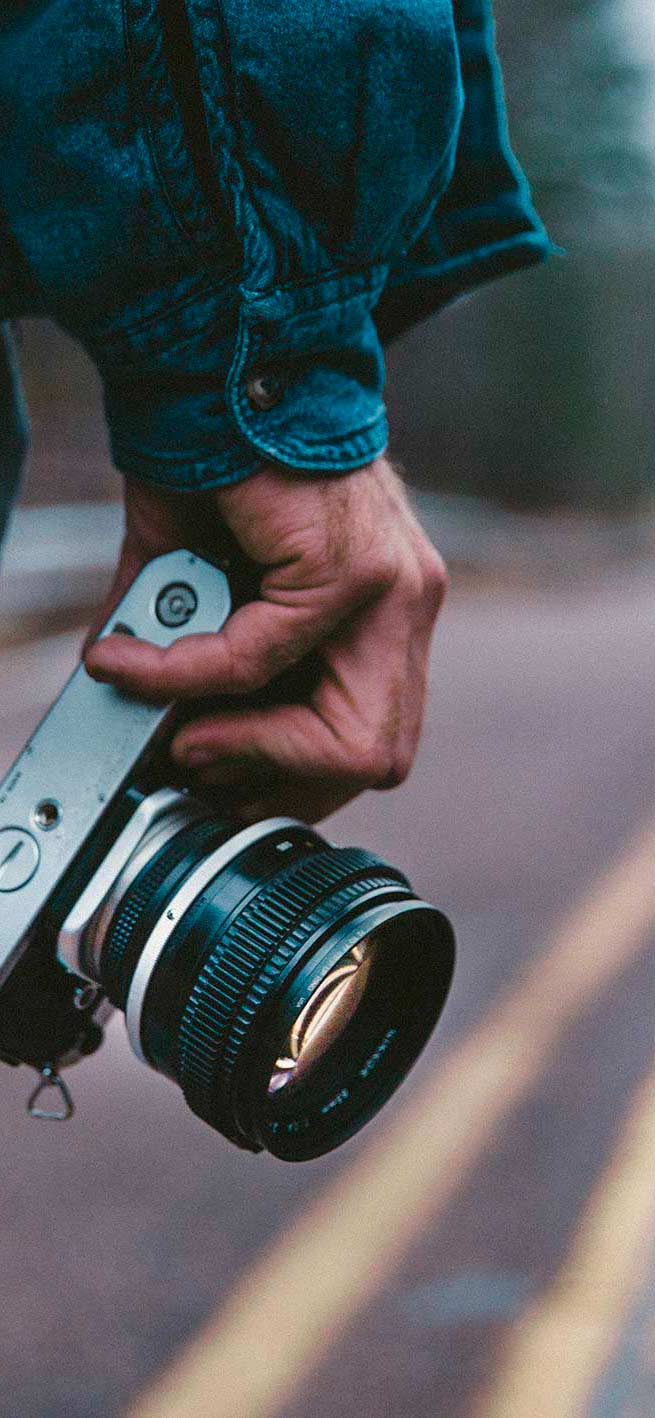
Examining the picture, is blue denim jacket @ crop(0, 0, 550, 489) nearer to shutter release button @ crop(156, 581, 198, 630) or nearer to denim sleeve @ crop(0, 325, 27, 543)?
shutter release button @ crop(156, 581, 198, 630)

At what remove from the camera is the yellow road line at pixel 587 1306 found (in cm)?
129

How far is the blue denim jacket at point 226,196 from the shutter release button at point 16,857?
27cm

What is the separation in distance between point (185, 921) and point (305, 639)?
0.22 m

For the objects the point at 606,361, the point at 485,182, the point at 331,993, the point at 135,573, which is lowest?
the point at 606,361

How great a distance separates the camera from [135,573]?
3.55 ft

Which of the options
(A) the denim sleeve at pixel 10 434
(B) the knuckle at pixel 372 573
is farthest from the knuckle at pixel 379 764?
(A) the denim sleeve at pixel 10 434

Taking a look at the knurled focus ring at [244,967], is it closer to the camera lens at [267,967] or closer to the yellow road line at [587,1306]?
the camera lens at [267,967]

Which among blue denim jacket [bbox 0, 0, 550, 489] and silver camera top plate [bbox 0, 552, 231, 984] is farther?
silver camera top plate [bbox 0, 552, 231, 984]

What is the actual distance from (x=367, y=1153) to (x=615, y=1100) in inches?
14.1

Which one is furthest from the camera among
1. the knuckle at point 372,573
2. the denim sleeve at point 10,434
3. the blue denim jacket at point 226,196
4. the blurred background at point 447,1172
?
the blurred background at point 447,1172

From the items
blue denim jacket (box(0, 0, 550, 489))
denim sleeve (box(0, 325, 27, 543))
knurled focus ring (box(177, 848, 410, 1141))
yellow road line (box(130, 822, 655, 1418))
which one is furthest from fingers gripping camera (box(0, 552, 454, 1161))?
yellow road line (box(130, 822, 655, 1418))

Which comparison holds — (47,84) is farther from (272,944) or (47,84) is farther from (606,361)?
(606,361)

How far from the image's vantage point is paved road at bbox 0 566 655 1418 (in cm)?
130

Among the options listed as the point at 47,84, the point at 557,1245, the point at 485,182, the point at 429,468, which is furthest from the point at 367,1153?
the point at 429,468
